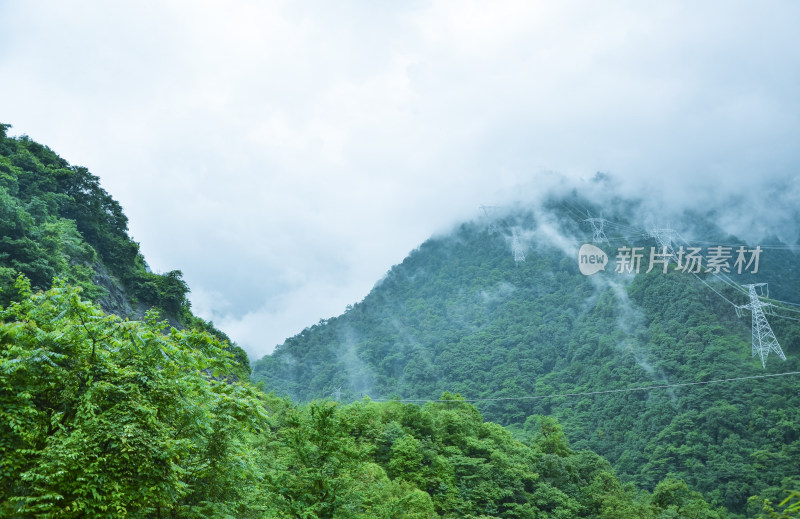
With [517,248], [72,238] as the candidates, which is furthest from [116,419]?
[517,248]

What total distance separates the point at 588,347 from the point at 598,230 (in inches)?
1115

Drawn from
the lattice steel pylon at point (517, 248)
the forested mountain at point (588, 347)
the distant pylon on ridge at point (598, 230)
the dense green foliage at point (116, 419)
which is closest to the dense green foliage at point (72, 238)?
the dense green foliage at point (116, 419)

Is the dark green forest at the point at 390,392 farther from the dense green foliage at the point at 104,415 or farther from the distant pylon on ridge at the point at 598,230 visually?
the distant pylon on ridge at the point at 598,230

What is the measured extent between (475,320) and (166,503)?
74.0 meters

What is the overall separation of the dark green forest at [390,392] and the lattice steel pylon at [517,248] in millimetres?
1720

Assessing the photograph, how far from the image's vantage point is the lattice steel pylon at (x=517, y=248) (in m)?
87.9

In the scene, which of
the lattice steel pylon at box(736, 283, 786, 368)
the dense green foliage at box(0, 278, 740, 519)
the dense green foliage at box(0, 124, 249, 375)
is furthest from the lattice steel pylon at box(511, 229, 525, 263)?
the dense green foliage at box(0, 278, 740, 519)

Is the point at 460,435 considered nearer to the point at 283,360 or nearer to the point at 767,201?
the point at 283,360

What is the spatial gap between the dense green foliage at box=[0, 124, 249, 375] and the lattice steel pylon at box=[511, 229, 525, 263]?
60.7m

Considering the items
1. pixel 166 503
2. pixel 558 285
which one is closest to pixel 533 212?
pixel 558 285

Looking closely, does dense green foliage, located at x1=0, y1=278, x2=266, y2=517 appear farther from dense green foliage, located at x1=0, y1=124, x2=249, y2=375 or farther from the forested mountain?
the forested mountain

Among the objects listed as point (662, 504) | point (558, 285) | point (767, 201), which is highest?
point (767, 201)

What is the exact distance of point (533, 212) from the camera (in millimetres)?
98688

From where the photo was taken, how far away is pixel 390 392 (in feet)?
222
